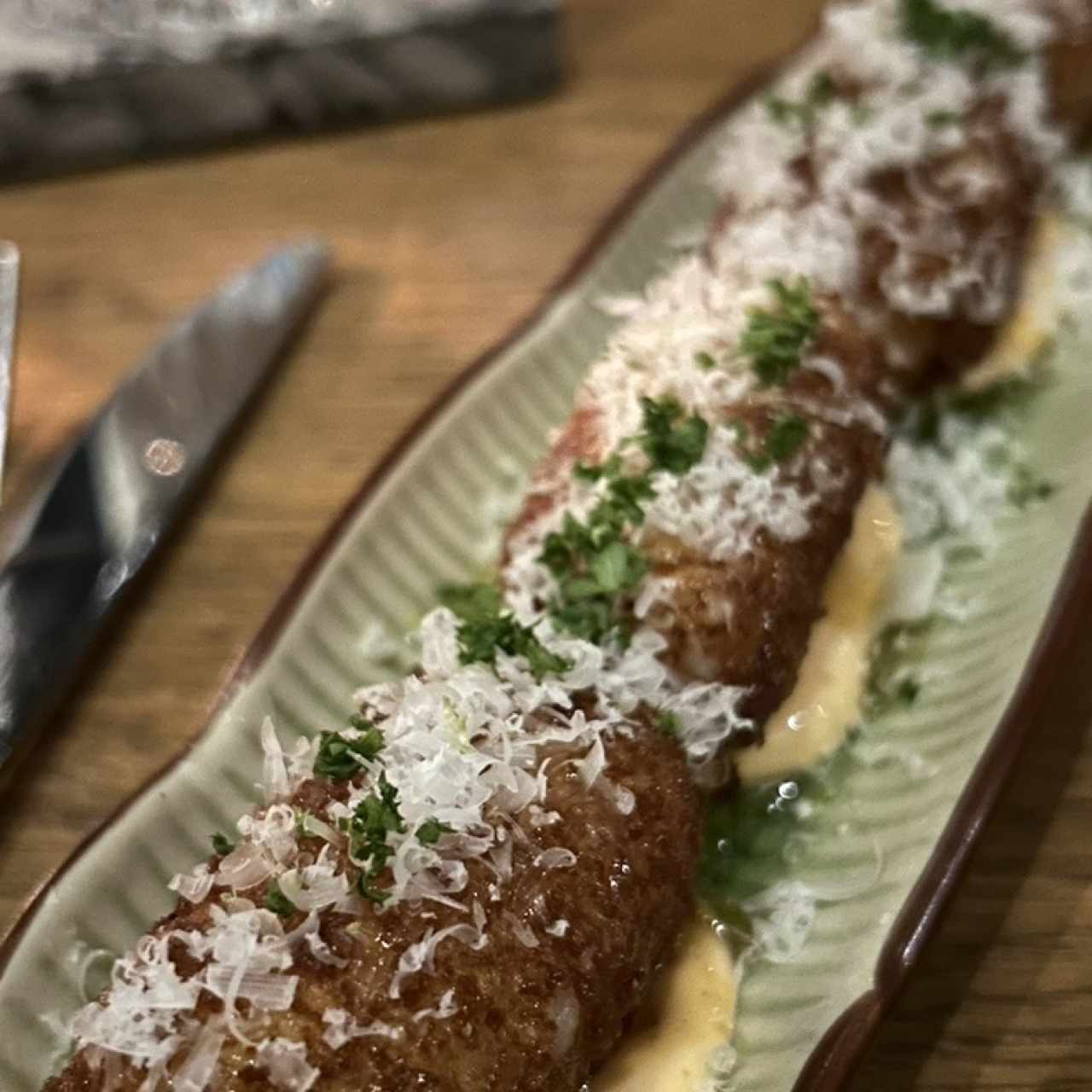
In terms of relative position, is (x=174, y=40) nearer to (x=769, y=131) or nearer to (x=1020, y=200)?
(x=769, y=131)

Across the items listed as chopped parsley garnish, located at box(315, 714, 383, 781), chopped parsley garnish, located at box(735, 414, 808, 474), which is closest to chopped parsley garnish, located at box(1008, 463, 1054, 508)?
chopped parsley garnish, located at box(735, 414, 808, 474)

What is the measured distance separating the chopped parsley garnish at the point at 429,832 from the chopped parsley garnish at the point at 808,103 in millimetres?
1949

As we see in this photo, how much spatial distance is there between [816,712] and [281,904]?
1.08 m

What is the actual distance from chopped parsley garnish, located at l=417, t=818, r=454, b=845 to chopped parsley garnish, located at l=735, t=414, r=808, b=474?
860 millimetres

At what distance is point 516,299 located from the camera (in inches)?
123

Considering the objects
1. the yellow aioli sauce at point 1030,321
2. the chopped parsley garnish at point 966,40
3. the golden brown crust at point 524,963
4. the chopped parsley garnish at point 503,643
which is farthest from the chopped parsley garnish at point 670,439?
the chopped parsley garnish at point 966,40

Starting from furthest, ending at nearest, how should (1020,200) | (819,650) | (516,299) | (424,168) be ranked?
(424,168)
(516,299)
(1020,200)
(819,650)

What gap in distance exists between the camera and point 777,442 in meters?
2.08

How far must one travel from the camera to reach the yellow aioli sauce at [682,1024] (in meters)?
1.69

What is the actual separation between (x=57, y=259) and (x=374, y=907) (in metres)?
2.48

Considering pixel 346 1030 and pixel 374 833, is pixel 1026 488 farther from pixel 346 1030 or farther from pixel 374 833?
pixel 346 1030

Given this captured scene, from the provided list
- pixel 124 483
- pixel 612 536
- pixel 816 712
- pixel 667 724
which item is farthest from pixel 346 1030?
pixel 124 483

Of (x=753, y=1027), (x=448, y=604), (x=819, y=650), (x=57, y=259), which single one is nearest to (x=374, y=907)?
(x=753, y=1027)

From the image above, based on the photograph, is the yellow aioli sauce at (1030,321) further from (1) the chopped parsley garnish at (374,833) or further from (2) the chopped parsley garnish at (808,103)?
(1) the chopped parsley garnish at (374,833)
